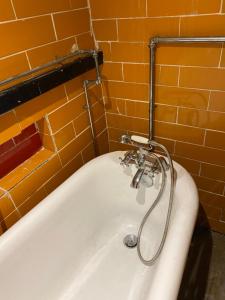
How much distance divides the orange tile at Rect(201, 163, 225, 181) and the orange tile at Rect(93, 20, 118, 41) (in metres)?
0.89

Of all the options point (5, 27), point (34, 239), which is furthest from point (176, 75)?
point (34, 239)

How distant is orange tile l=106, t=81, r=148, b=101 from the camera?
4.48 ft

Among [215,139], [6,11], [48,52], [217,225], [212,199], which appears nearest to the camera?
[6,11]

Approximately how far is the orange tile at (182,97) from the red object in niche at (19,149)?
705mm

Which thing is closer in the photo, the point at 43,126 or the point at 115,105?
the point at 43,126

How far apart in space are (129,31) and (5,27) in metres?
0.59

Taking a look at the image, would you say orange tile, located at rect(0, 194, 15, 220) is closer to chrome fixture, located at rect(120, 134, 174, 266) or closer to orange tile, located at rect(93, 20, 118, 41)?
chrome fixture, located at rect(120, 134, 174, 266)

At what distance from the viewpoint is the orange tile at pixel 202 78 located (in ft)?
3.74

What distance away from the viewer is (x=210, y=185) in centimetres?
150

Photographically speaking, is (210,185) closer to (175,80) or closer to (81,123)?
(175,80)

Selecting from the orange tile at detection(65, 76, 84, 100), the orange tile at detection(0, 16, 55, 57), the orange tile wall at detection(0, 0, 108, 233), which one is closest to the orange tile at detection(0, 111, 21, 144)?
the orange tile wall at detection(0, 0, 108, 233)

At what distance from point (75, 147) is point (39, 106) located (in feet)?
1.24

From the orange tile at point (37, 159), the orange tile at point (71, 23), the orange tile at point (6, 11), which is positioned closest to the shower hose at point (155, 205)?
the orange tile at point (37, 159)

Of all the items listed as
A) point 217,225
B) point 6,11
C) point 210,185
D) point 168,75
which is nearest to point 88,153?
point 168,75
